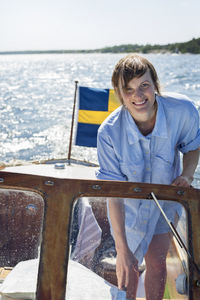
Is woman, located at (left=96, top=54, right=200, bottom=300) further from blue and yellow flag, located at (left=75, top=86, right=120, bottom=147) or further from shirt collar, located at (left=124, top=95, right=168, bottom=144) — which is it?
blue and yellow flag, located at (left=75, top=86, right=120, bottom=147)

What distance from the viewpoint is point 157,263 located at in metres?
1.43

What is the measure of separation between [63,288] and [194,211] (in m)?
0.56

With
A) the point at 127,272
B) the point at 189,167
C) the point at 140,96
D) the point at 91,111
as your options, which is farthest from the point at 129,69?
the point at 91,111

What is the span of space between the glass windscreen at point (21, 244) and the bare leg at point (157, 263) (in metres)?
0.43

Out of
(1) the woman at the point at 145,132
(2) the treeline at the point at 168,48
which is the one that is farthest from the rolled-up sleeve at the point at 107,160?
(2) the treeline at the point at 168,48

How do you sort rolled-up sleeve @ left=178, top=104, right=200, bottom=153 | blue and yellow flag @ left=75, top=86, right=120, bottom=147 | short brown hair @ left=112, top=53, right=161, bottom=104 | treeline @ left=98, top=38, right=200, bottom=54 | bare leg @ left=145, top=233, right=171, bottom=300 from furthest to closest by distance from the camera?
treeline @ left=98, top=38, right=200, bottom=54
blue and yellow flag @ left=75, top=86, right=120, bottom=147
rolled-up sleeve @ left=178, top=104, right=200, bottom=153
short brown hair @ left=112, top=53, right=161, bottom=104
bare leg @ left=145, top=233, right=171, bottom=300

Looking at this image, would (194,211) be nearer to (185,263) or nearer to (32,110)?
(185,263)

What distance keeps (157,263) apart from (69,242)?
372mm

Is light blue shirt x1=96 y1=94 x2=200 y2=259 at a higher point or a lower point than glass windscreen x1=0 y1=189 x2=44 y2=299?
higher

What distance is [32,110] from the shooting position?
15492 mm

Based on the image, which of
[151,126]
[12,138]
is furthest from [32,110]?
[151,126]

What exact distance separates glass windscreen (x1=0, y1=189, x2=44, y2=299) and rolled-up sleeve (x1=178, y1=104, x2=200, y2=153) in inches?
31.2

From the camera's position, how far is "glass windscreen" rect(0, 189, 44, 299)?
1.34 m

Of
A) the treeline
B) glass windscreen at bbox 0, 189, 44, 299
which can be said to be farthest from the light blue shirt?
the treeline
